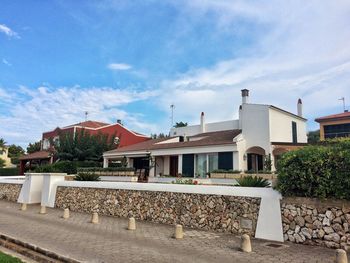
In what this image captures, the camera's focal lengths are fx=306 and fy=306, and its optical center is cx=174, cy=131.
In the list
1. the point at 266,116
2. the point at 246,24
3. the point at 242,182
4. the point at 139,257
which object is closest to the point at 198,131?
the point at 266,116

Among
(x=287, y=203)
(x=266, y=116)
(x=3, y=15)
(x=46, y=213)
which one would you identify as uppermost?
(x=3, y=15)

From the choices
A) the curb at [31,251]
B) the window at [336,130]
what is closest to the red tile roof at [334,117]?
the window at [336,130]

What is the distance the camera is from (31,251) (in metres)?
8.52

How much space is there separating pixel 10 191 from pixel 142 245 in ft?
59.4

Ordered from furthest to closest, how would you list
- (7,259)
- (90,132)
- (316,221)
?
1. (90,132)
2. (316,221)
3. (7,259)

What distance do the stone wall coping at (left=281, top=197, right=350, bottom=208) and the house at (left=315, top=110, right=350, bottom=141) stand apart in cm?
2719

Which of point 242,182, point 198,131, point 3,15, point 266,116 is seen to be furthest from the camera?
point 198,131

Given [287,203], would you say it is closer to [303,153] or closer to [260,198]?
[260,198]

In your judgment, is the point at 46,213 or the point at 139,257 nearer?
the point at 139,257

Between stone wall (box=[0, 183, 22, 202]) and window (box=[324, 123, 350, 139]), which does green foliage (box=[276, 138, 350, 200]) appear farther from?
window (box=[324, 123, 350, 139])

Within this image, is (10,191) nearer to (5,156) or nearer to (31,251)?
(31,251)

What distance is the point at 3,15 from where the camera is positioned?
14.2 metres

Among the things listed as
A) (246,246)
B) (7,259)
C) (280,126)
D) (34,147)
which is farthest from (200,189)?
(34,147)

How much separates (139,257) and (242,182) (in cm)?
561
